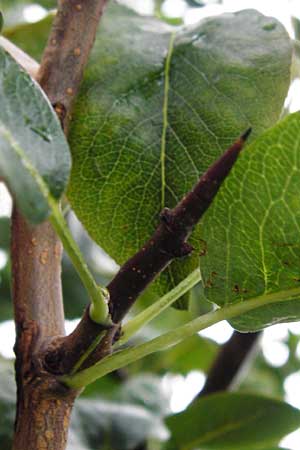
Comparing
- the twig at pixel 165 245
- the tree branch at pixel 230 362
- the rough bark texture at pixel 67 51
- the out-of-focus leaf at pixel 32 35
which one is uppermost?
the out-of-focus leaf at pixel 32 35

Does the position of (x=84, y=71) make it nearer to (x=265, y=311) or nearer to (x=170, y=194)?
(x=170, y=194)

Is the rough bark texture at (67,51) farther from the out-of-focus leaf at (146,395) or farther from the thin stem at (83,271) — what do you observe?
the out-of-focus leaf at (146,395)

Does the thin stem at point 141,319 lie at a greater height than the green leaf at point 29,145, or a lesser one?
lesser

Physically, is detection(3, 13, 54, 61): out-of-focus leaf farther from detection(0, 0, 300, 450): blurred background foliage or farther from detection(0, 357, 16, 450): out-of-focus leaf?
detection(0, 357, 16, 450): out-of-focus leaf

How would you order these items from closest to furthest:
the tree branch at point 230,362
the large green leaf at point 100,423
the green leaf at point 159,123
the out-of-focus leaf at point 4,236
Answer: the green leaf at point 159,123
the large green leaf at point 100,423
the tree branch at point 230,362
the out-of-focus leaf at point 4,236

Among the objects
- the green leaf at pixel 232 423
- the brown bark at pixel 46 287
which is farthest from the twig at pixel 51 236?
the green leaf at pixel 232 423

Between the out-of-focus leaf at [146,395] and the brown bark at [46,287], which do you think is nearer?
the brown bark at [46,287]

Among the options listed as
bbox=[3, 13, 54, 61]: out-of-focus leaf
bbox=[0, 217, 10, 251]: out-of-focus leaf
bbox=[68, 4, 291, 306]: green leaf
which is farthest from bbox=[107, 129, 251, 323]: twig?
bbox=[0, 217, 10, 251]: out-of-focus leaf
